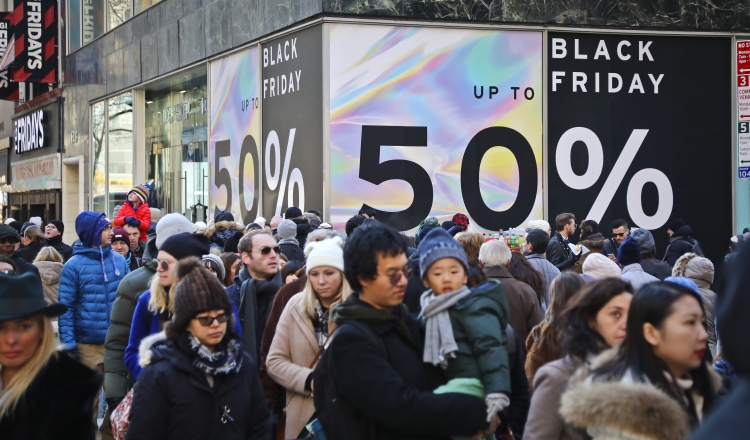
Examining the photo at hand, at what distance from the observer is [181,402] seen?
4.39 m

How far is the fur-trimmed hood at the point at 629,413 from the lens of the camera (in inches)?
131

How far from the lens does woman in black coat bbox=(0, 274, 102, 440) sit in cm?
379

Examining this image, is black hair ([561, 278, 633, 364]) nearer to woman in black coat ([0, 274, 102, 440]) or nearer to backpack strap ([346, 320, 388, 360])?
backpack strap ([346, 320, 388, 360])

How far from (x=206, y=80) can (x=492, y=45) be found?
286 inches

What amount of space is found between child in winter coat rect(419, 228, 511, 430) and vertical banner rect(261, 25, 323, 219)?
11.5 metres

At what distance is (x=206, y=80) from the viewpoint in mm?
20672

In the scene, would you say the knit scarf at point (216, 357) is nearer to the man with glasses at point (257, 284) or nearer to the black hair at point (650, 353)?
the black hair at point (650, 353)

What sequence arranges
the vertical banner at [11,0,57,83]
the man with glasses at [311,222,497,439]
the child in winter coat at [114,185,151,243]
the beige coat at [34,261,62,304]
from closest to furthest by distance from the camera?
the man with glasses at [311,222,497,439] < the beige coat at [34,261,62,304] < the child in winter coat at [114,185,151,243] < the vertical banner at [11,0,57,83]

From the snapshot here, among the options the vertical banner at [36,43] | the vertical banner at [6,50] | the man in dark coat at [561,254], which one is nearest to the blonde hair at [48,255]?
the man in dark coat at [561,254]

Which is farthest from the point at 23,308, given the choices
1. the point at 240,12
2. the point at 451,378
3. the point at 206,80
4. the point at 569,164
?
the point at 206,80

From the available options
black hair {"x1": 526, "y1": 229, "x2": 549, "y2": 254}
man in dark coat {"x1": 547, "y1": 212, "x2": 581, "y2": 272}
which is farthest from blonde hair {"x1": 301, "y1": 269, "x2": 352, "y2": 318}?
man in dark coat {"x1": 547, "y1": 212, "x2": 581, "y2": 272}

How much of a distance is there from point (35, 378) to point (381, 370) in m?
1.43

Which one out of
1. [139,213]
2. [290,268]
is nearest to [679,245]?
[290,268]

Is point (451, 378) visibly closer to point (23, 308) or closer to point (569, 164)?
point (23, 308)
